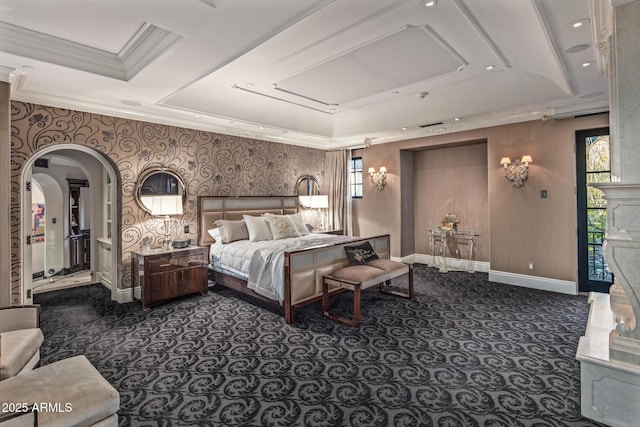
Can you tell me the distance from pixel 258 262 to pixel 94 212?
337 cm

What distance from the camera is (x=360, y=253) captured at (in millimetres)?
4445

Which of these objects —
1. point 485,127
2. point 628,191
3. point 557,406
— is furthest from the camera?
point 485,127

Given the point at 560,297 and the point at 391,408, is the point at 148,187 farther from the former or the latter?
the point at 560,297

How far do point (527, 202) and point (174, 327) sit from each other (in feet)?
17.7

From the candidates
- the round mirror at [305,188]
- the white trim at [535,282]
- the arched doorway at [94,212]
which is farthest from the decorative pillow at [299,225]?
the white trim at [535,282]

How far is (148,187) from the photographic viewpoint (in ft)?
15.8

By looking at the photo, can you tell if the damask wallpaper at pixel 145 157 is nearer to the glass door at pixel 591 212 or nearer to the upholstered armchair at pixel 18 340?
the upholstered armchair at pixel 18 340

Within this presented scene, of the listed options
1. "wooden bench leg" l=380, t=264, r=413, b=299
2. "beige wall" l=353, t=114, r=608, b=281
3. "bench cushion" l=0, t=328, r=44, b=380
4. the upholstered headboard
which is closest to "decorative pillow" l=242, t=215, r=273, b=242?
the upholstered headboard

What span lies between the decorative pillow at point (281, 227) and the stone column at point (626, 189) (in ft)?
13.4

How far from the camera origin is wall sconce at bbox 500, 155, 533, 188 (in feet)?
16.7

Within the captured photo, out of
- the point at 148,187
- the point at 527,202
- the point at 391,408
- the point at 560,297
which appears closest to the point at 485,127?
the point at 527,202

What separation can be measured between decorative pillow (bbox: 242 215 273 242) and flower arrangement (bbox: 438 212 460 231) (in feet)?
11.1

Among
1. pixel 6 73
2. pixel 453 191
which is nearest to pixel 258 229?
pixel 6 73

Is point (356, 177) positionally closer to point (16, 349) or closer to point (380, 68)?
point (380, 68)
